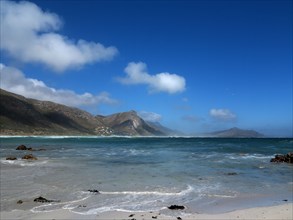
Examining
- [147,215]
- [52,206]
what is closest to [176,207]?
[147,215]

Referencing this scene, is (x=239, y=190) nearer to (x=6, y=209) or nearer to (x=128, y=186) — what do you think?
(x=128, y=186)

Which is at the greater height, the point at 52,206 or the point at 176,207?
the point at 176,207

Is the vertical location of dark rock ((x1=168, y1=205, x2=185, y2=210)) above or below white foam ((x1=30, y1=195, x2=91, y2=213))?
above

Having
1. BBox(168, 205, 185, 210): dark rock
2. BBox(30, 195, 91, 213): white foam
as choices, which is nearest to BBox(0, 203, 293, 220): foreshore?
BBox(30, 195, 91, 213): white foam

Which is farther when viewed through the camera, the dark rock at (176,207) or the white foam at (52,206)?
the dark rock at (176,207)

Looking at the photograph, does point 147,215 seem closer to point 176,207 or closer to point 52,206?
point 176,207

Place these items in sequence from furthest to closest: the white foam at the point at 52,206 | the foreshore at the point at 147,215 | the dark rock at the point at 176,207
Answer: the dark rock at the point at 176,207
the white foam at the point at 52,206
the foreshore at the point at 147,215

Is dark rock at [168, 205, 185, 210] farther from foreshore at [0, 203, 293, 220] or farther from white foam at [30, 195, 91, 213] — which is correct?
white foam at [30, 195, 91, 213]

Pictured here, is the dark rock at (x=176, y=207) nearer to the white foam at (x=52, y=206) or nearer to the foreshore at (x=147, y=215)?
the foreshore at (x=147, y=215)

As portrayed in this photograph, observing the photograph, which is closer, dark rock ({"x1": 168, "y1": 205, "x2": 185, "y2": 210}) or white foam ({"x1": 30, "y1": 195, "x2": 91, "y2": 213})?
white foam ({"x1": 30, "y1": 195, "x2": 91, "y2": 213})

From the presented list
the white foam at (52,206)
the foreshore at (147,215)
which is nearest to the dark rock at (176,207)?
the foreshore at (147,215)

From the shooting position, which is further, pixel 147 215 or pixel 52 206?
pixel 52 206

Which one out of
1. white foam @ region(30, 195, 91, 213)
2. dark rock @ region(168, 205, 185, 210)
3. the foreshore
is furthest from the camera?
dark rock @ region(168, 205, 185, 210)

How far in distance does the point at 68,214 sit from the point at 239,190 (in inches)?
407
